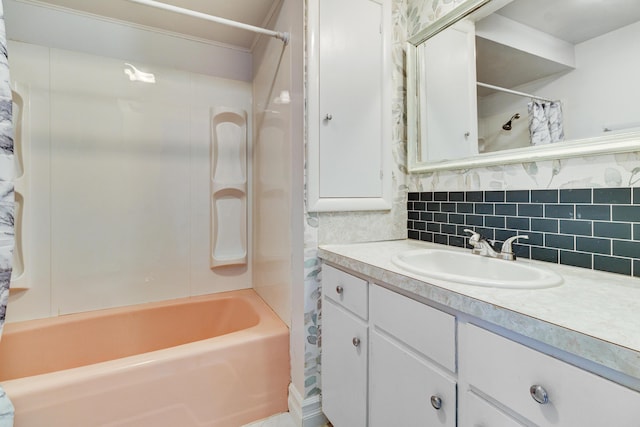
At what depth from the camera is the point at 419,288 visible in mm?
785

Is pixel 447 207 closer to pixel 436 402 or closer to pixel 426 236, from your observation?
pixel 426 236

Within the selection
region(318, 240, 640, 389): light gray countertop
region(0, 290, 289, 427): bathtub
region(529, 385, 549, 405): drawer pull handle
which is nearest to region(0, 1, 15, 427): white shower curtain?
region(0, 290, 289, 427): bathtub

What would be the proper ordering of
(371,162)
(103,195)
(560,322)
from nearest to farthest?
(560,322) → (371,162) → (103,195)

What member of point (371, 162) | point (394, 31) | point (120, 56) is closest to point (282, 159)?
point (371, 162)

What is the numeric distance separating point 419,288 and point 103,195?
1914mm

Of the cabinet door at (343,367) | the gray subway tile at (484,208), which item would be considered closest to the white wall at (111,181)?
the cabinet door at (343,367)

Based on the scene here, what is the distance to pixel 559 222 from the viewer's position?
0.97m

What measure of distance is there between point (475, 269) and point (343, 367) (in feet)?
2.08

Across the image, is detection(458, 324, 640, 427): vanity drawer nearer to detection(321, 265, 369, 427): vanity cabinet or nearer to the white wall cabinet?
the white wall cabinet

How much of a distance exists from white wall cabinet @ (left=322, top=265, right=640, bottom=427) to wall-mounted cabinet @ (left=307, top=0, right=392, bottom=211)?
404mm

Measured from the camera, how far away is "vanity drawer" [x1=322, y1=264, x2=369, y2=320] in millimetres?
1036

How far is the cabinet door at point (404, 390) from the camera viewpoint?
0.74m

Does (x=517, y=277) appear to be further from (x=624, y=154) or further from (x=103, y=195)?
(x=103, y=195)

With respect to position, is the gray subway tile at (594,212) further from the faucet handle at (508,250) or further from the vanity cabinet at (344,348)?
the vanity cabinet at (344,348)
